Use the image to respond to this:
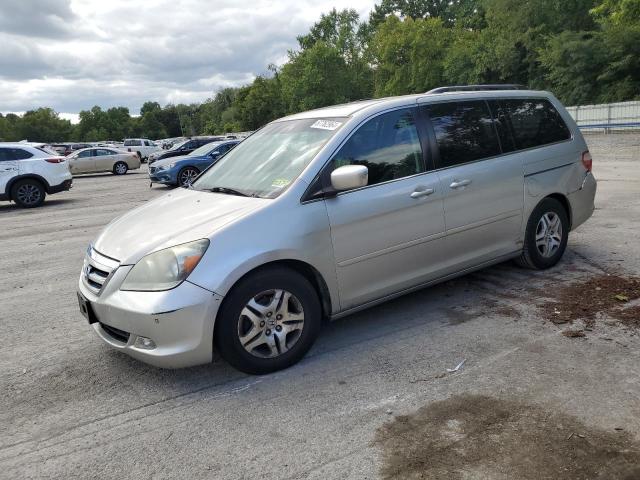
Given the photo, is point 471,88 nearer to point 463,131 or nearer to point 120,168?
point 463,131

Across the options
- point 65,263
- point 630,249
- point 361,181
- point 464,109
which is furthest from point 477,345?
point 65,263

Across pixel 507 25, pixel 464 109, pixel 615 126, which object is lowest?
pixel 615 126

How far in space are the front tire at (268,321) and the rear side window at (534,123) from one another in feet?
9.07

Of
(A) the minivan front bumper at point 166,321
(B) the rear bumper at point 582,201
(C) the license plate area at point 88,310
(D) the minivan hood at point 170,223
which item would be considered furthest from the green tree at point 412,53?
(A) the minivan front bumper at point 166,321

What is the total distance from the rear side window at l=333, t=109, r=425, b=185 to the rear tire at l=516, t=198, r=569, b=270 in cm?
157

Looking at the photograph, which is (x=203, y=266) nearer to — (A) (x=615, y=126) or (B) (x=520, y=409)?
(B) (x=520, y=409)

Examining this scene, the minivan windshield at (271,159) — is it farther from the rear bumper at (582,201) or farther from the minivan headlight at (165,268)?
the rear bumper at (582,201)

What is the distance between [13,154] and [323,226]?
43.0 feet

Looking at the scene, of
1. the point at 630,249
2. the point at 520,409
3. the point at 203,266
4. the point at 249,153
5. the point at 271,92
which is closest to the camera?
the point at 520,409

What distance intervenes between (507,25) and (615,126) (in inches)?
870

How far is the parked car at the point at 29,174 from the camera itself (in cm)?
1393

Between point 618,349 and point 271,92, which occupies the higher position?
point 271,92

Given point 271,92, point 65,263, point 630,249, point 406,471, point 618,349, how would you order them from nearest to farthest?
point 406,471, point 618,349, point 630,249, point 65,263, point 271,92

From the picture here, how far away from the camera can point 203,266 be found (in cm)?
337
